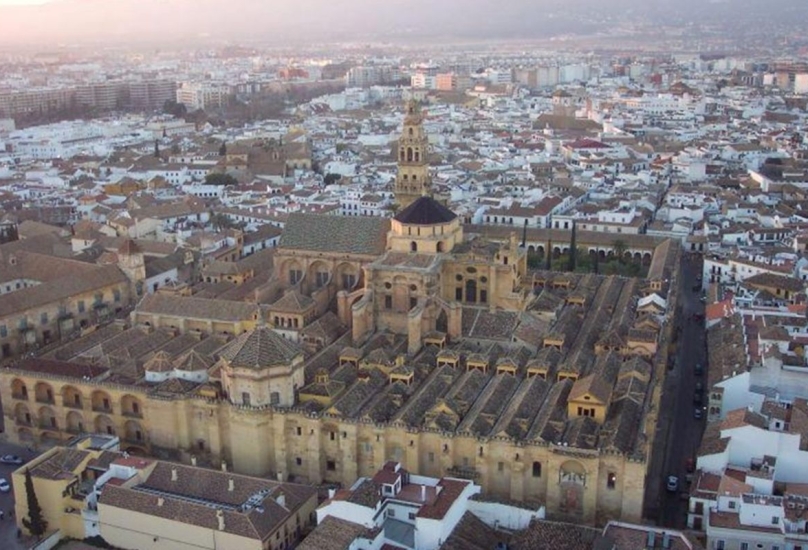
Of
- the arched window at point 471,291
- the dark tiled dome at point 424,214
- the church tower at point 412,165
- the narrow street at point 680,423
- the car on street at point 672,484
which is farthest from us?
the church tower at point 412,165

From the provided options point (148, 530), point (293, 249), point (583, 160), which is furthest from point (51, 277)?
point (583, 160)

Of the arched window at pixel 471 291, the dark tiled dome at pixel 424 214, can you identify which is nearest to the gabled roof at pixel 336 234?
the dark tiled dome at pixel 424 214

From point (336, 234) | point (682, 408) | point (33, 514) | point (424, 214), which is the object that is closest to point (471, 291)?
point (424, 214)

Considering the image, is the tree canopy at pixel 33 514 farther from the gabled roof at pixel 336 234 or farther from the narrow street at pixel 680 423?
the narrow street at pixel 680 423

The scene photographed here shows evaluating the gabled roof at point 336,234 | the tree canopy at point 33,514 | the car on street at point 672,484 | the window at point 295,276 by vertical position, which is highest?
the gabled roof at point 336,234

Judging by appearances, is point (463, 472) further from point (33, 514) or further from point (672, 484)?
point (33, 514)

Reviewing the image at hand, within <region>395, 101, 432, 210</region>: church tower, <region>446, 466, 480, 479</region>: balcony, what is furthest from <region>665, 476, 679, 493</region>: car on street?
<region>395, 101, 432, 210</region>: church tower

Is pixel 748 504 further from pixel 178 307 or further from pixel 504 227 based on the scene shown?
pixel 504 227

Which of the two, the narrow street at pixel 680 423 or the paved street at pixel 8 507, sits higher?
the narrow street at pixel 680 423
